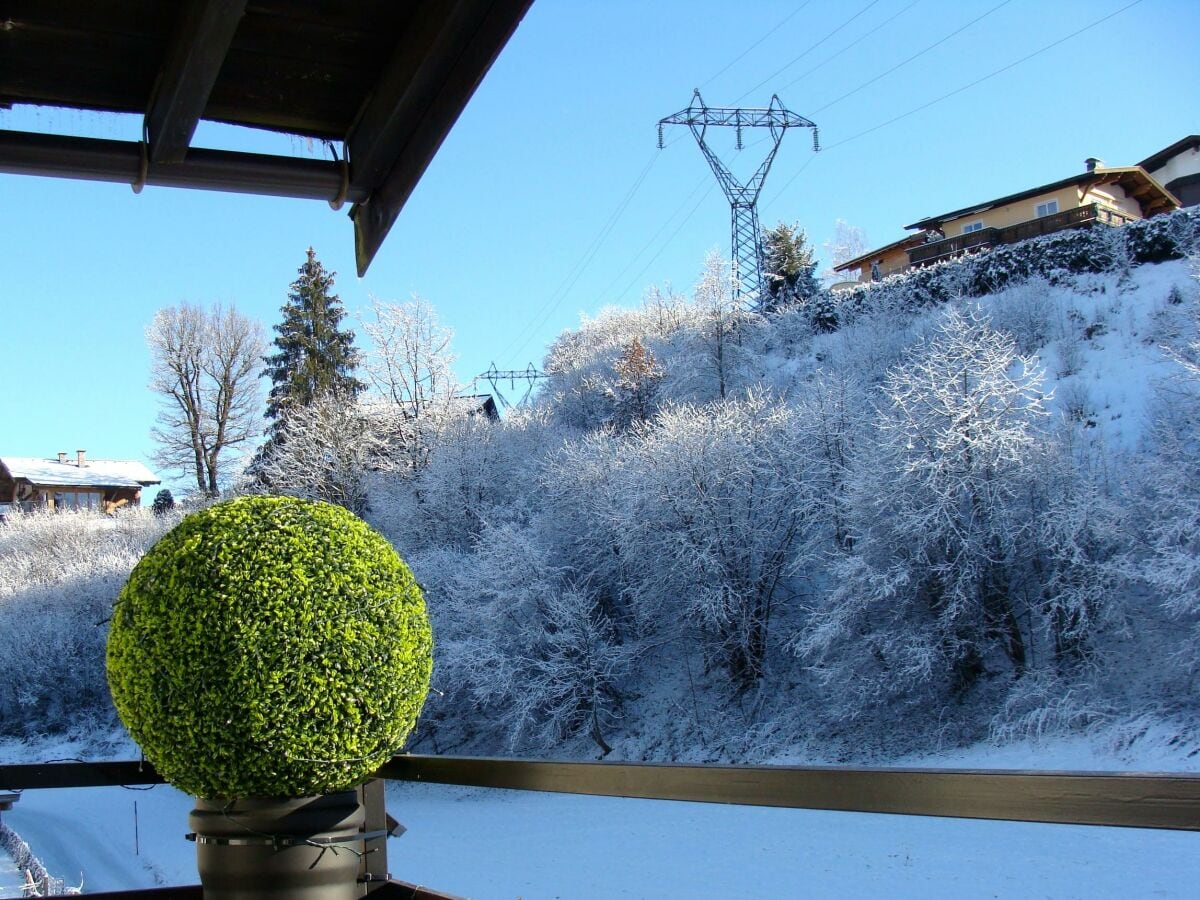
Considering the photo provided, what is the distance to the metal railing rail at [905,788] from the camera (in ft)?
4.33

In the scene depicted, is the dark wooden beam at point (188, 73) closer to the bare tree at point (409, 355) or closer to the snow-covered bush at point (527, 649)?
the snow-covered bush at point (527, 649)

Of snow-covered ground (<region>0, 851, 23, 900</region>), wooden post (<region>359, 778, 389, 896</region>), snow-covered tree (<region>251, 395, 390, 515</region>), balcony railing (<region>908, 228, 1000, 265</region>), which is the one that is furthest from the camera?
balcony railing (<region>908, 228, 1000, 265</region>)

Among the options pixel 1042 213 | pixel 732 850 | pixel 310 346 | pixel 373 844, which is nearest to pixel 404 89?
pixel 373 844

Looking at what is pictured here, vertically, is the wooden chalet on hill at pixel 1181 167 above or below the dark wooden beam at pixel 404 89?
above

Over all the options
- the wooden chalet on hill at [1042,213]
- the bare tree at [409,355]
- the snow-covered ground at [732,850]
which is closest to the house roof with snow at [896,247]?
the wooden chalet on hill at [1042,213]

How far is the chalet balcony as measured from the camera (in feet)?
101

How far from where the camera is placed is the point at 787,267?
3834 centimetres

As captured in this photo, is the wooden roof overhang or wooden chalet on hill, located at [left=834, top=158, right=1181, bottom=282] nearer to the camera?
the wooden roof overhang

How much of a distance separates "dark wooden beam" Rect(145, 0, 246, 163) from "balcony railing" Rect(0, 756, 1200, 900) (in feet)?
5.52

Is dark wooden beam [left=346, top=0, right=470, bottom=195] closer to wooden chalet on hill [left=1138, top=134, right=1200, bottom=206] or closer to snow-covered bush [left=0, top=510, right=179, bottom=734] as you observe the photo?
snow-covered bush [left=0, top=510, right=179, bottom=734]

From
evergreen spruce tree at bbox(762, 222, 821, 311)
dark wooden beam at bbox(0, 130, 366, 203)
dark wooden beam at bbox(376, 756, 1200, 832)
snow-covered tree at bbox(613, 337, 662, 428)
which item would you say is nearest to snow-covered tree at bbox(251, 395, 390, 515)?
snow-covered tree at bbox(613, 337, 662, 428)

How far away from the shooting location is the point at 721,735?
21.8 m

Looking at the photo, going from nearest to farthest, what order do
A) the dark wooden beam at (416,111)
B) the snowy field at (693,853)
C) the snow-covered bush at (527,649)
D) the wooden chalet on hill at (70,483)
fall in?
the dark wooden beam at (416,111), the snowy field at (693,853), the snow-covered bush at (527,649), the wooden chalet on hill at (70,483)

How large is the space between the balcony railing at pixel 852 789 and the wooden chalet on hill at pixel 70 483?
5145cm
